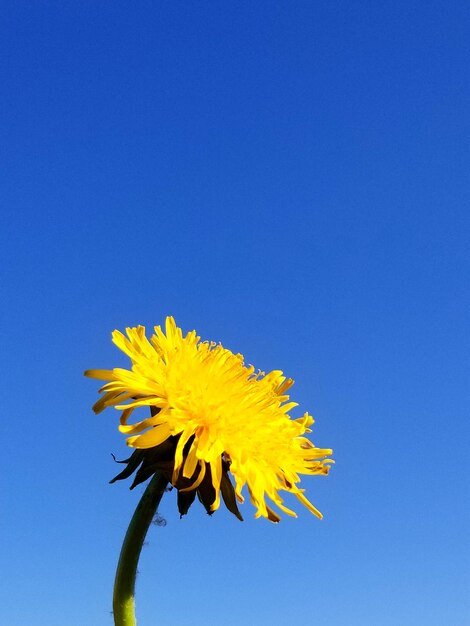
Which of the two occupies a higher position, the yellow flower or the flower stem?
the yellow flower

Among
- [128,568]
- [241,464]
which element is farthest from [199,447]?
[128,568]

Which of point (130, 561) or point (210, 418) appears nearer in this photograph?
point (130, 561)

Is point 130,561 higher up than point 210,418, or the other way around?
point 210,418

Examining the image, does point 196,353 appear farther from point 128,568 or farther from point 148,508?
point 128,568

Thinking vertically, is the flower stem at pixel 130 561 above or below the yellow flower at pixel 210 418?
below
